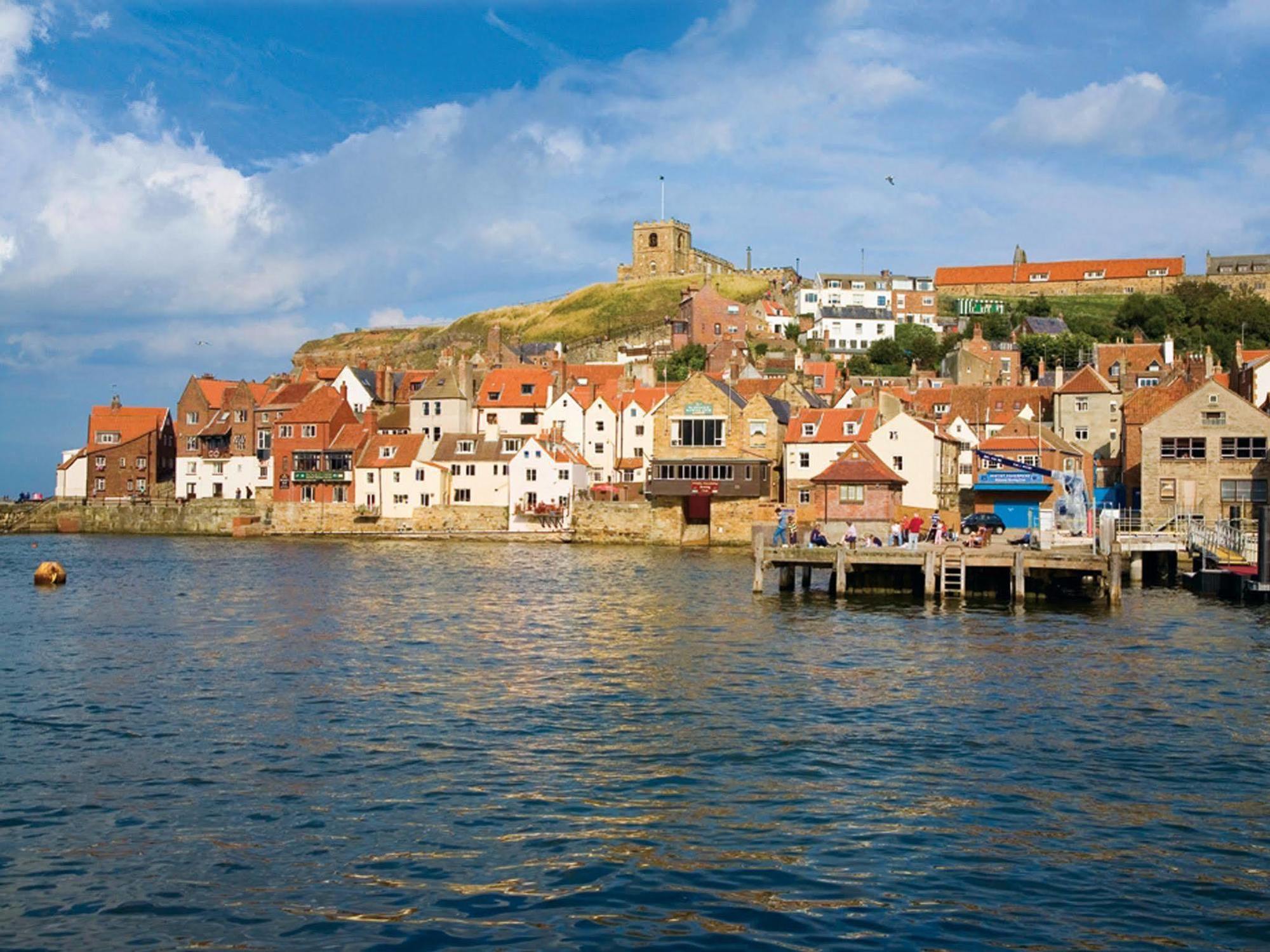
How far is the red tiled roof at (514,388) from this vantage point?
10938cm

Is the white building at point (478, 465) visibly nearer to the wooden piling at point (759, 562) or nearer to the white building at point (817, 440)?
the white building at point (817, 440)

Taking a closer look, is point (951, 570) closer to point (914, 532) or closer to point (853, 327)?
point (914, 532)

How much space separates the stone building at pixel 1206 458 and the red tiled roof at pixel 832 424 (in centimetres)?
2206

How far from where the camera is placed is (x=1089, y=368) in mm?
103688

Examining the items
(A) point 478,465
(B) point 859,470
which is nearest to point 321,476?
(A) point 478,465

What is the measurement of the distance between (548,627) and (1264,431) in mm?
49167

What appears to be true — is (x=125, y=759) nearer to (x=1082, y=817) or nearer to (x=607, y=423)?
(x=1082, y=817)

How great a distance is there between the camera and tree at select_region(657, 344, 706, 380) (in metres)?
134

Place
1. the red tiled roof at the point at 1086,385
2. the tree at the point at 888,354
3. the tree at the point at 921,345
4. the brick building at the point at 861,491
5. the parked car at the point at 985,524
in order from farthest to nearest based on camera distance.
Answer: the tree at the point at 888,354, the tree at the point at 921,345, the red tiled roof at the point at 1086,385, the brick building at the point at 861,491, the parked car at the point at 985,524

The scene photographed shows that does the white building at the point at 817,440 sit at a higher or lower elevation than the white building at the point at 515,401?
lower

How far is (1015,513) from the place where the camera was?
280 ft

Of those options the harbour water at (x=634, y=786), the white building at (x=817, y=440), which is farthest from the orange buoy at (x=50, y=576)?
the white building at (x=817, y=440)

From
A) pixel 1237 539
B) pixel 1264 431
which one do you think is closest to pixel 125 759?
pixel 1237 539

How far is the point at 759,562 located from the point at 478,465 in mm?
51485
